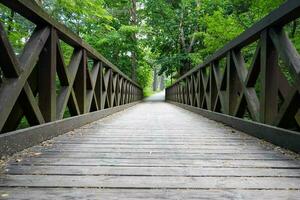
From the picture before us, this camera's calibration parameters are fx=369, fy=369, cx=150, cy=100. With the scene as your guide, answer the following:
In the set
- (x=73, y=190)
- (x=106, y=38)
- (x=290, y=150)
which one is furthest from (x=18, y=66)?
(x=106, y=38)

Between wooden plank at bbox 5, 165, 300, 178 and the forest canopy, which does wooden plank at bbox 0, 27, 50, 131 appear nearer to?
wooden plank at bbox 5, 165, 300, 178

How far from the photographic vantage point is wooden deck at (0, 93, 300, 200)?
198cm

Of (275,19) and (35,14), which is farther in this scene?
(275,19)

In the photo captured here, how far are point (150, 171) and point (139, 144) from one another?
1296mm

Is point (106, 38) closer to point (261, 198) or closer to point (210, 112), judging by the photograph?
point (210, 112)

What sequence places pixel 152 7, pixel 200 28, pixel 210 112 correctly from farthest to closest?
1. pixel 152 7
2. pixel 200 28
3. pixel 210 112

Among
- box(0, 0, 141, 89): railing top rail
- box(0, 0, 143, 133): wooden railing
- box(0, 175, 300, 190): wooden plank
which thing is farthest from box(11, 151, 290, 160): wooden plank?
box(0, 0, 141, 89): railing top rail

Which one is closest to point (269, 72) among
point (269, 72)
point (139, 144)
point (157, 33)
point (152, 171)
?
point (269, 72)

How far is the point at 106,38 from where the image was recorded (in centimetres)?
1753

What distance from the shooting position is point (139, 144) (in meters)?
3.77

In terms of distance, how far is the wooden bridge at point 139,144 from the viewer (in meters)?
2.08

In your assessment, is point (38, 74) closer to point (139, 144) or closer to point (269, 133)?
point (139, 144)

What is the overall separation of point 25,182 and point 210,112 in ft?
18.4

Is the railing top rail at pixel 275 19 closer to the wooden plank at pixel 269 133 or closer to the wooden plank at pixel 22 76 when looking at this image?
the wooden plank at pixel 269 133
